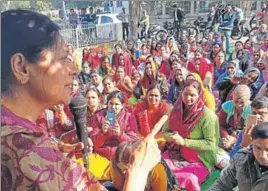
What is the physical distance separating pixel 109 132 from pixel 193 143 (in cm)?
52

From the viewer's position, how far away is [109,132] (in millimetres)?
2559

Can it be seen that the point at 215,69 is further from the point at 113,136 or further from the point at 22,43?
the point at 22,43

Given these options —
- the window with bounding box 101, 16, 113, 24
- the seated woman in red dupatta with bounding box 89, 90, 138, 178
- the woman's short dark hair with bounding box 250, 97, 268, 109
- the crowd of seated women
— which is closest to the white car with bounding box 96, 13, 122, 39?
the window with bounding box 101, 16, 113, 24

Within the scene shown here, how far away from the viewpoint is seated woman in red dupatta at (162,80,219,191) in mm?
2369

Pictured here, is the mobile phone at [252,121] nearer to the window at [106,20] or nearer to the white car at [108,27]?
the window at [106,20]

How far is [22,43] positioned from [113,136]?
1.88 metres

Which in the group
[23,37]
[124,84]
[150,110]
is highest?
[23,37]

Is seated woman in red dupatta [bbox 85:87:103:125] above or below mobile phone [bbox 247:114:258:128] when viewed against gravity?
below

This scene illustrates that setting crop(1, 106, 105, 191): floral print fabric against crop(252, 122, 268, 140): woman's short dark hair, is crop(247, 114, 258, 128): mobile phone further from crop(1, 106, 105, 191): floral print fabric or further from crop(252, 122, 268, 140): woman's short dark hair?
crop(1, 106, 105, 191): floral print fabric

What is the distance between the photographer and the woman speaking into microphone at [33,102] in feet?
2.26

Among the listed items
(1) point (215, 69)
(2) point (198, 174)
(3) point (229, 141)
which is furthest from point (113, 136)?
(1) point (215, 69)

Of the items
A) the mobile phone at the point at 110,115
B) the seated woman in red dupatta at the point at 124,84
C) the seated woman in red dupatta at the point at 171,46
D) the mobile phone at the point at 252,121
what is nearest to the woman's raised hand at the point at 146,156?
the mobile phone at the point at 252,121

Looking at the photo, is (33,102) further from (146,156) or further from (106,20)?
(106,20)

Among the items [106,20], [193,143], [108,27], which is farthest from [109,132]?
[108,27]
